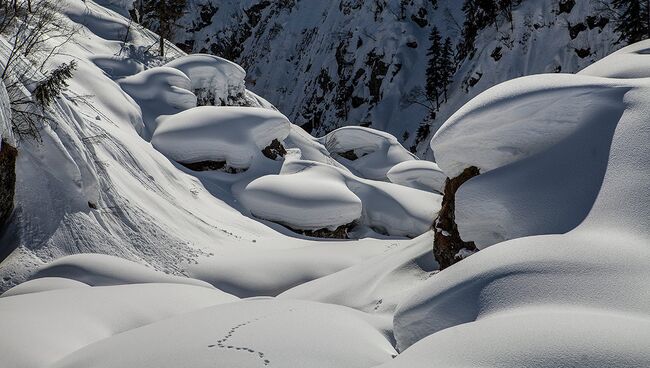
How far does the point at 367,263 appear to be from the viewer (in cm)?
1020

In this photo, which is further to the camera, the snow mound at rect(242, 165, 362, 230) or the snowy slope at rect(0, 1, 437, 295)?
the snow mound at rect(242, 165, 362, 230)

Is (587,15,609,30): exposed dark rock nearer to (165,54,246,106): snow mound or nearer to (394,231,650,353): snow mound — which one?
(165,54,246,106): snow mound

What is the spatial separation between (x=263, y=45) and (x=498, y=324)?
197ft

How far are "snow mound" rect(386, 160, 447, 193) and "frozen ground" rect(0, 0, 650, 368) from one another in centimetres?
782

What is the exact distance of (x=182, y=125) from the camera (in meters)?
18.0

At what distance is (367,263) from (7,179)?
604 centimetres

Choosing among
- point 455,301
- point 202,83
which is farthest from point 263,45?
point 455,301

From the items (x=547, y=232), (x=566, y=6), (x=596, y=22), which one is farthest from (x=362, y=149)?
(x=547, y=232)

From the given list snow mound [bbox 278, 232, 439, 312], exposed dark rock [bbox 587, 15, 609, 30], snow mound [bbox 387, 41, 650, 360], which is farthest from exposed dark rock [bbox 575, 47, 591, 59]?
snow mound [bbox 387, 41, 650, 360]

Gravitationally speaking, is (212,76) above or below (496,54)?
below

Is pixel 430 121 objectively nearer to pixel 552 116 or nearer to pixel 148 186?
pixel 148 186

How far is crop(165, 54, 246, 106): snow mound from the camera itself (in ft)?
77.2

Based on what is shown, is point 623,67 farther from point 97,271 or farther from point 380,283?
point 97,271

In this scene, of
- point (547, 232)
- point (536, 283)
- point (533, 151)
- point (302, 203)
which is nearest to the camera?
point (536, 283)
